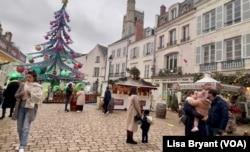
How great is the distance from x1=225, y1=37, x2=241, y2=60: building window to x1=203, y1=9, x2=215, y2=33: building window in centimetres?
202

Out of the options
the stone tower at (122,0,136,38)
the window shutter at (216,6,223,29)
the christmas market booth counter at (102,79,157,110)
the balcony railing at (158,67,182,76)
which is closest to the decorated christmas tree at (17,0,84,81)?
the christmas market booth counter at (102,79,157,110)

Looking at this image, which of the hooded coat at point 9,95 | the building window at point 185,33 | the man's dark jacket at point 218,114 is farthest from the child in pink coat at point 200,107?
the building window at point 185,33

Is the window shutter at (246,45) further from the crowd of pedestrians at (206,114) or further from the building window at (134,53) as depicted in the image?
the building window at (134,53)

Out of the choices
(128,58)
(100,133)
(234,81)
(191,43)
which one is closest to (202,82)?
(234,81)

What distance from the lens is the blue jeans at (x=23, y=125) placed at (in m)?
4.18

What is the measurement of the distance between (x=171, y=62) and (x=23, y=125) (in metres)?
18.5

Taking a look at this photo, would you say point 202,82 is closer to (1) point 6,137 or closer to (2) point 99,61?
(1) point 6,137

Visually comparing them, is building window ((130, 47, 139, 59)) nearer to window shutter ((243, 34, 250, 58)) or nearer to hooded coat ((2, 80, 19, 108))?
window shutter ((243, 34, 250, 58))

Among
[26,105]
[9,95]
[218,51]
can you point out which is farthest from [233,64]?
[26,105]

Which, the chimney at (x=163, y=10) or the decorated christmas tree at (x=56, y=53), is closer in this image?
the decorated christmas tree at (x=56, y=53)

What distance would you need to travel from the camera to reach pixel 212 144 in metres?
3.11

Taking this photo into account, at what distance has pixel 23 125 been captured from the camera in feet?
14.0

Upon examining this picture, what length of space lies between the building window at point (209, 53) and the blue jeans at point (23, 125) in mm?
15070

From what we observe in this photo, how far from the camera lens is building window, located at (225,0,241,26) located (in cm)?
1440
